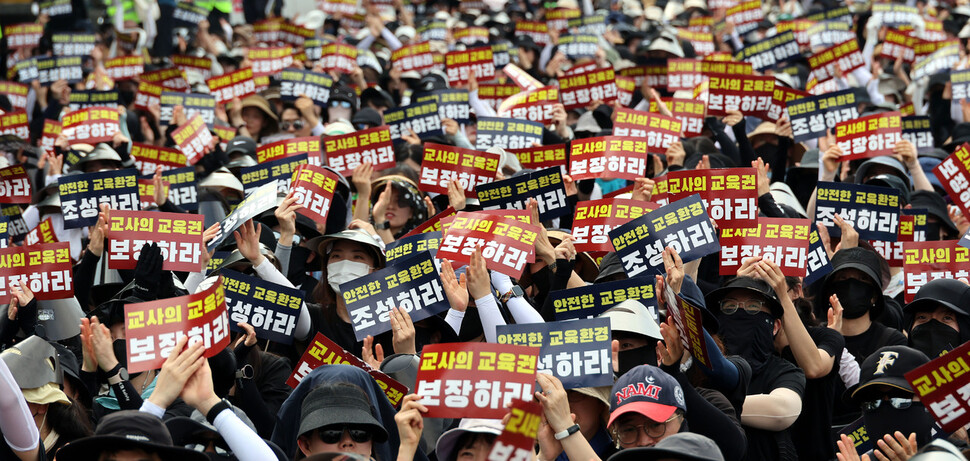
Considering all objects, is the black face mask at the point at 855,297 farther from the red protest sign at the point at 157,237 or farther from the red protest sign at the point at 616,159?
the red protest sign at the point at 157,237

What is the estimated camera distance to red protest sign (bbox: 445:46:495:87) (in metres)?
14.5

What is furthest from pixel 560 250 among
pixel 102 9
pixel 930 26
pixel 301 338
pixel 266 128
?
pixel 102 9

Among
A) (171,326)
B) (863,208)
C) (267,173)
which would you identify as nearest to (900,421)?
(863,208)

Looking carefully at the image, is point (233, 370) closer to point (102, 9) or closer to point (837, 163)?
point (837, 163)

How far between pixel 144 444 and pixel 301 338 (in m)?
3.07

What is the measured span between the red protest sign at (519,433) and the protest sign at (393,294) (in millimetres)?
2745

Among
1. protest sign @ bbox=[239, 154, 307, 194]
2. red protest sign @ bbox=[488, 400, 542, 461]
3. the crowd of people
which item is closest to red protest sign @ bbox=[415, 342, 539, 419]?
the crowd of people

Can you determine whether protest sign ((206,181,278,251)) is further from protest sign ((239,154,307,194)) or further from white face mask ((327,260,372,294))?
protest sign ((239,154,307,194))

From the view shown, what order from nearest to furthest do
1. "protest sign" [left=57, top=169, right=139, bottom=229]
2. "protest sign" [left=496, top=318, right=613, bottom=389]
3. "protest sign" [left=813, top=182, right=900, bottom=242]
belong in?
"protest sign" [left=496, top=318, right=613, bottom=389], "protest sign" [left=813, top=182, right=900, bottom=242], "protest sign" [left=57, top=169, right=139, bottom=229]

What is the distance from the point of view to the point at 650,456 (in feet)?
15.4

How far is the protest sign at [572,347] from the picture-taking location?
5.93 m

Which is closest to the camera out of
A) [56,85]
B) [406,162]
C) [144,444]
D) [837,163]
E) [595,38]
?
[144,444]

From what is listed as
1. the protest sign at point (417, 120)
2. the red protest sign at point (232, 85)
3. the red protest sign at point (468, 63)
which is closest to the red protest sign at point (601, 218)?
the protest sign at point (417, 120)

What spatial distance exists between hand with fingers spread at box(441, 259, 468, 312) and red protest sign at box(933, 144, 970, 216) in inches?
161
